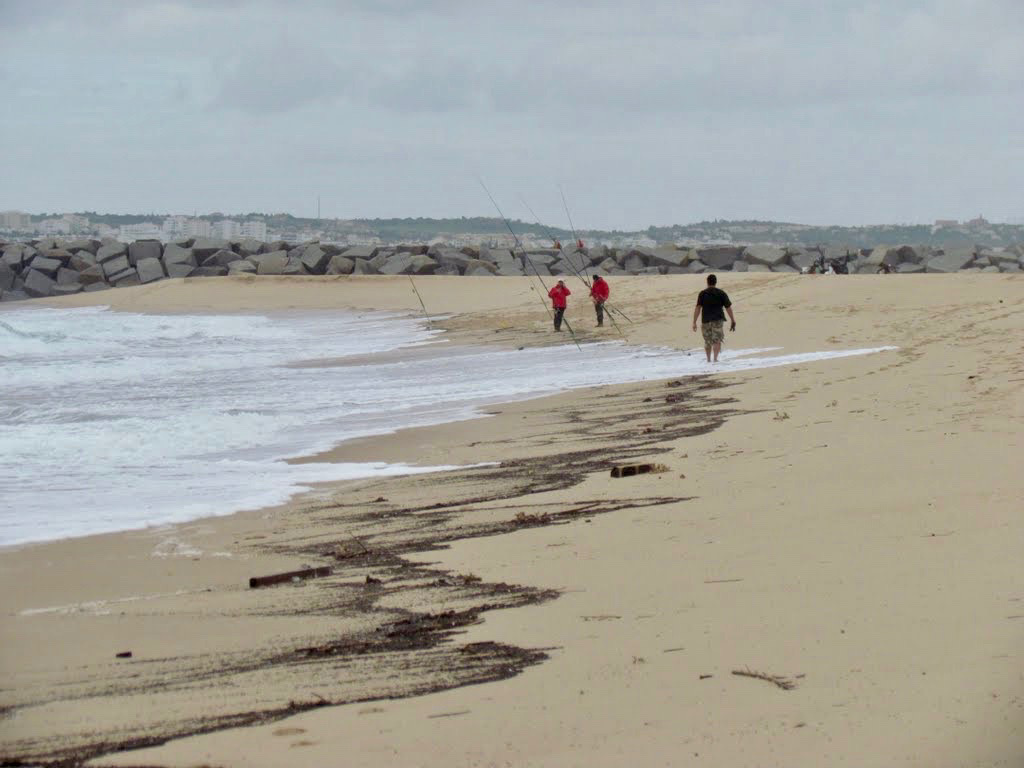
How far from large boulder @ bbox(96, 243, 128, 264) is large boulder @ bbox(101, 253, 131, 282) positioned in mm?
104

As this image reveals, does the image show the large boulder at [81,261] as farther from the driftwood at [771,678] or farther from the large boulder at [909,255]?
the driftwood at [771,678]

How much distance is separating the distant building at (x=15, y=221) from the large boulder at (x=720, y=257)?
70724 mm

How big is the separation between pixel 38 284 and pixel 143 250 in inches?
157

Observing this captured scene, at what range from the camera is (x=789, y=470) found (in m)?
6.65

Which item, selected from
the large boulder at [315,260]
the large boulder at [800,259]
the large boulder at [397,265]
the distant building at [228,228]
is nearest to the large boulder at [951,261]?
the large boulder at [800,259]

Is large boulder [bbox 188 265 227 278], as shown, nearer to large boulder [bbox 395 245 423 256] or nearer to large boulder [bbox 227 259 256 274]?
large boulder [bbox 227 259 256 274]

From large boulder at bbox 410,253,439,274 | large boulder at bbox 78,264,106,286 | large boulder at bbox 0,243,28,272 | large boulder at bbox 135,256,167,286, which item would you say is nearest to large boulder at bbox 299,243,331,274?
large boulder at bbox 410,253,439,274

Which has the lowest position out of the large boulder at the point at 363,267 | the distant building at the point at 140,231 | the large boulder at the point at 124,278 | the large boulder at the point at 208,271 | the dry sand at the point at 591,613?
the dry sand at the point at 591,613

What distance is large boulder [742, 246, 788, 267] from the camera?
39.2 meters

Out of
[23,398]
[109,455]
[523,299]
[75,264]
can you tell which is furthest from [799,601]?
[75,264]

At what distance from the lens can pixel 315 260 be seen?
43625 millimetres

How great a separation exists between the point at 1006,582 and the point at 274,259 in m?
41.0

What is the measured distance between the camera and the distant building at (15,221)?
3905 inches

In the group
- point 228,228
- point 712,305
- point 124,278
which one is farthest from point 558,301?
point 228,228
